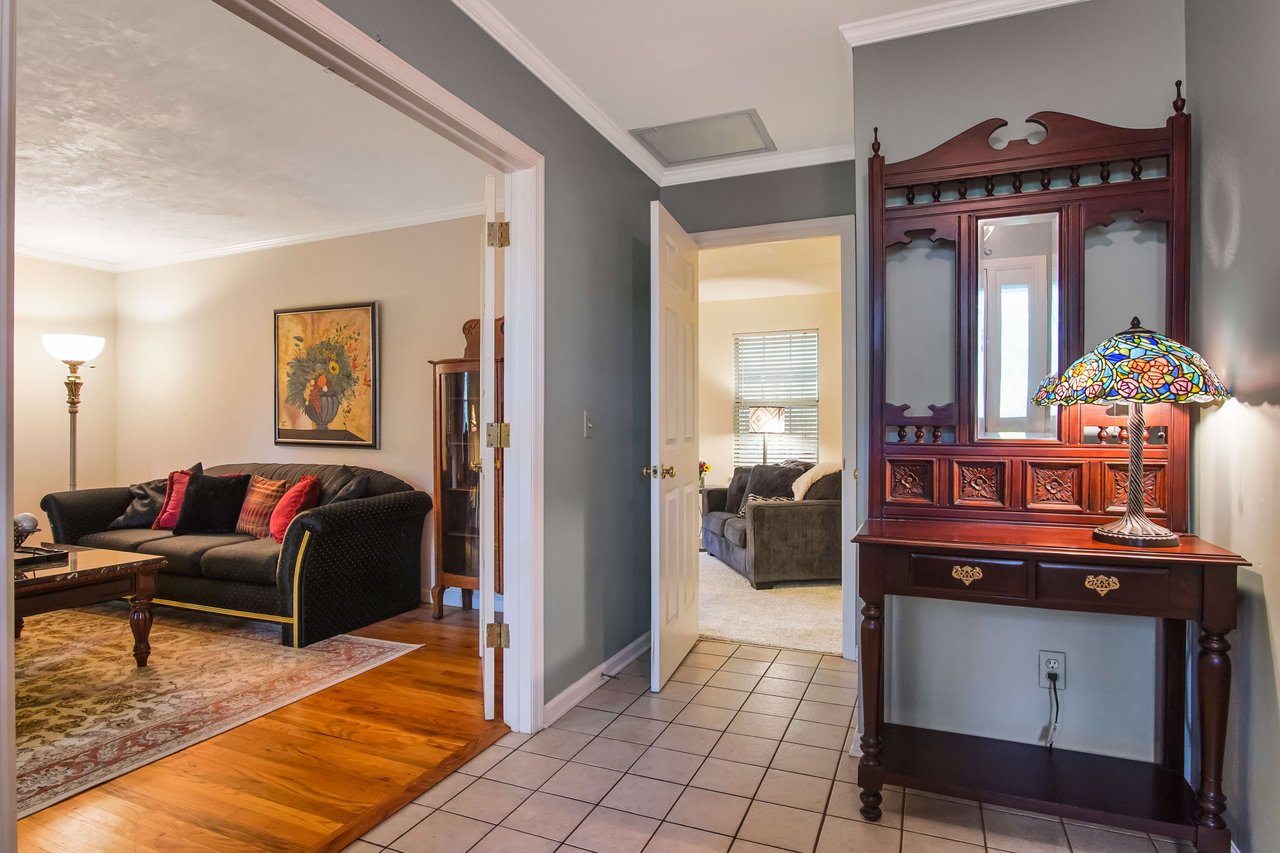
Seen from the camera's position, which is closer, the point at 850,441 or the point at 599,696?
the point at 599,696

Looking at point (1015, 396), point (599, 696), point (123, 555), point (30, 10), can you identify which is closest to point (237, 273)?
point (123, 555)

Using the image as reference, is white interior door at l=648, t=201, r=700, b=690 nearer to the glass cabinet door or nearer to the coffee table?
the glass cabinet door

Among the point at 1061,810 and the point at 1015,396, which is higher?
the point at 1015,396

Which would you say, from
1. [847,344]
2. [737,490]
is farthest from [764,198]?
[737,490]

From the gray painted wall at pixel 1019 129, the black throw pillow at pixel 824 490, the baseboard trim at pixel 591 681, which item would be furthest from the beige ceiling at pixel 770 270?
the baseboard trim at pixel 591 681

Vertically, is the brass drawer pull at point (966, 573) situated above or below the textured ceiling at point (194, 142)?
below

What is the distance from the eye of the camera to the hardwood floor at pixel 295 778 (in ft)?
6.37

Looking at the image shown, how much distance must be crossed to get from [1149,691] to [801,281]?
4889mm

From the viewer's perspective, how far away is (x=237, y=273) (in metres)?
5.24

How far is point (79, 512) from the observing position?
14.9 feet

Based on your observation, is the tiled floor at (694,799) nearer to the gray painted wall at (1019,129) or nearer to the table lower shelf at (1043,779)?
the table lower shelf at (1043,779)

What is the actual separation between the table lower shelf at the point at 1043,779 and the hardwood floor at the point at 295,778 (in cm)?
142

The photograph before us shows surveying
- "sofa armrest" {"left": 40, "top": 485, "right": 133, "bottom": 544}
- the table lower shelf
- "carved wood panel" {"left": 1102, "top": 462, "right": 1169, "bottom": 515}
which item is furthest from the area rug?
"sofa armrest" {"left": 40, "top": 485, "right": 133, "bottom": 544}

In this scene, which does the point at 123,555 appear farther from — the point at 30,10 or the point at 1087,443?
the point at 1087,443
